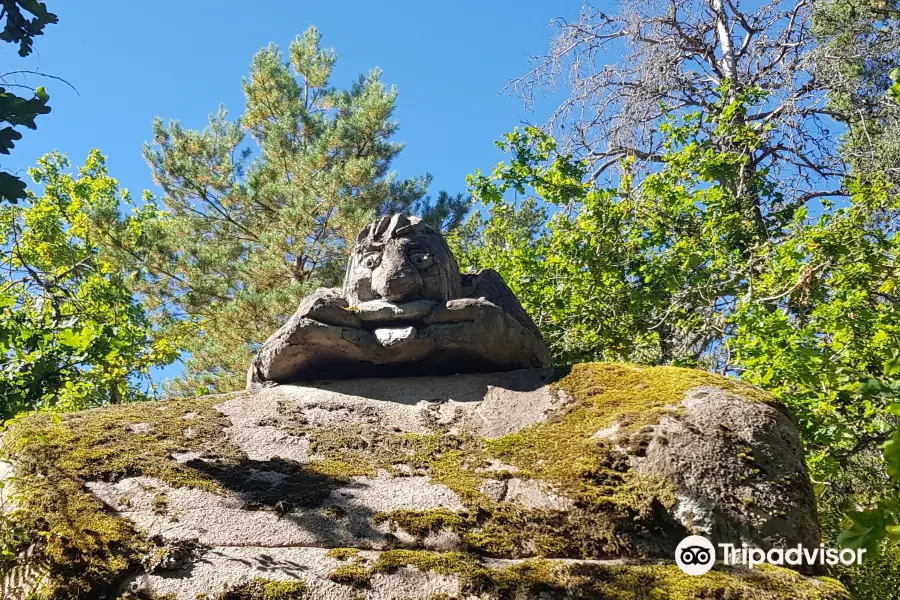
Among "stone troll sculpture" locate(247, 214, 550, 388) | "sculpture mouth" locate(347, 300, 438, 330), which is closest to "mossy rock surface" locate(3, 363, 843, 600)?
"stone troll sculpture" locate(247, 214, 550, 388)

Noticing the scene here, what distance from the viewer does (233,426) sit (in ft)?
10.9

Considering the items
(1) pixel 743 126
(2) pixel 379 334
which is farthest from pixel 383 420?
(1) pixel 743 126

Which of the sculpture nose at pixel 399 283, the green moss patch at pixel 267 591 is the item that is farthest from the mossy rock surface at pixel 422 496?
the sculpture nose at pixel 399 283

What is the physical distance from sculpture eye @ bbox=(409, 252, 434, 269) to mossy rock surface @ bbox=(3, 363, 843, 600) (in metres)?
0.95

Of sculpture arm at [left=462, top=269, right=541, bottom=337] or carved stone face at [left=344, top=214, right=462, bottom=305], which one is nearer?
carved stone face at [left=344, top=214, right=462, bottom=305]

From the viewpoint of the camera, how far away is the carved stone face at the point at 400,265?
3959mm

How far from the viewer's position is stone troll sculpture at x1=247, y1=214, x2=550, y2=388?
12.4 ft

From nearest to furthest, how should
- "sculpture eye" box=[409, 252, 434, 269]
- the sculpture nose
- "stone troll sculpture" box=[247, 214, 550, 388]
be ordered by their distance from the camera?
"stone troll sculpture" box=[247, 214, 550, 388]
the sculpture nose
"sculpture eye" box=[409, 252, 434, 269]

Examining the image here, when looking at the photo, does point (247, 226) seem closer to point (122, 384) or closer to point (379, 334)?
point (122, 384)

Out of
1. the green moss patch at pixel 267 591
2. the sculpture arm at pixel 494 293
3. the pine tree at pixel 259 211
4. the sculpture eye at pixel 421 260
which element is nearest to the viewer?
the green moss patch at pixel 267 591

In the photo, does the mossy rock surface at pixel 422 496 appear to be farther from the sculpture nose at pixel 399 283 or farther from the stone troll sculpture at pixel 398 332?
the sculpture nose at pixel 399 283

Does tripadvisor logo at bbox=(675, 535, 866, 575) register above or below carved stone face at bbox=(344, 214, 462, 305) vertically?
below

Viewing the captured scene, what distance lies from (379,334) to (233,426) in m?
0.91

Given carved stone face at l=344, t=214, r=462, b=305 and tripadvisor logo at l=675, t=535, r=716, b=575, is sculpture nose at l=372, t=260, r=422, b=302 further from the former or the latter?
tripadvisor logo at l=675, t=535, r=716, b=575
